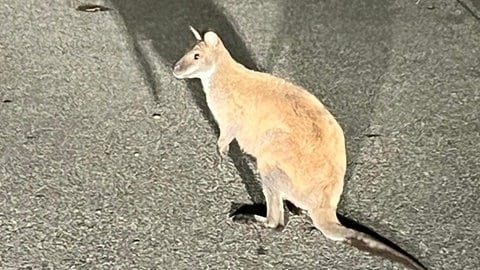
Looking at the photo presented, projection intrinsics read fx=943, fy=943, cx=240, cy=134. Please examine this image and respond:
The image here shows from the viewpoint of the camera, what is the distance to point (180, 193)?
203cm

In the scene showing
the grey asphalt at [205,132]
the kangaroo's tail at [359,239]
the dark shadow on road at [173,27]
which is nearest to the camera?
the kangaroo's tail at [359,239]

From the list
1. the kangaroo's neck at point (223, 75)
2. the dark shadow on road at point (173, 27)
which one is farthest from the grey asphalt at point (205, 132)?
the kangaroo's neck at point (223, 75)

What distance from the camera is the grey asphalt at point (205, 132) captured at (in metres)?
1.88

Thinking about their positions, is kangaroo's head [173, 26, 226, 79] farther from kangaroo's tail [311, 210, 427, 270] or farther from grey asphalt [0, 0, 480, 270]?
Result: kangaroo's tail [311, 210, 427, 270]

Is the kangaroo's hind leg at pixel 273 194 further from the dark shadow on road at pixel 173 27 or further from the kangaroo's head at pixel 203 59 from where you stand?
the dark shadow on road at pixel 173 27

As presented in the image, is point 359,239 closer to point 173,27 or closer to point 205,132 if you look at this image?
point 205,132

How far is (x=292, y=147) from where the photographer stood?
1.79 m

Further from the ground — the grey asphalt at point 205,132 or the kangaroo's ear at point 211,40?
the kangaroo's ear at point 211,40

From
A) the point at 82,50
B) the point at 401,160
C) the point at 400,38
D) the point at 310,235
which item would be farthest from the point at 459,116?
the point at 82,50

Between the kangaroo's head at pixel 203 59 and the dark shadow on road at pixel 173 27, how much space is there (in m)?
0.36

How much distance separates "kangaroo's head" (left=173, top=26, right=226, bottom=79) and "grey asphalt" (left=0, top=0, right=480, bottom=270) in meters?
0.25

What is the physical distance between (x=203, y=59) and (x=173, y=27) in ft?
2.66

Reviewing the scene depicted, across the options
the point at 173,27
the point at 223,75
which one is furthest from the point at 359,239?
the point at 173,27

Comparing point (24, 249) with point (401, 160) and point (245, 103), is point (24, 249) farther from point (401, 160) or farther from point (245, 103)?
point (401, 160)
